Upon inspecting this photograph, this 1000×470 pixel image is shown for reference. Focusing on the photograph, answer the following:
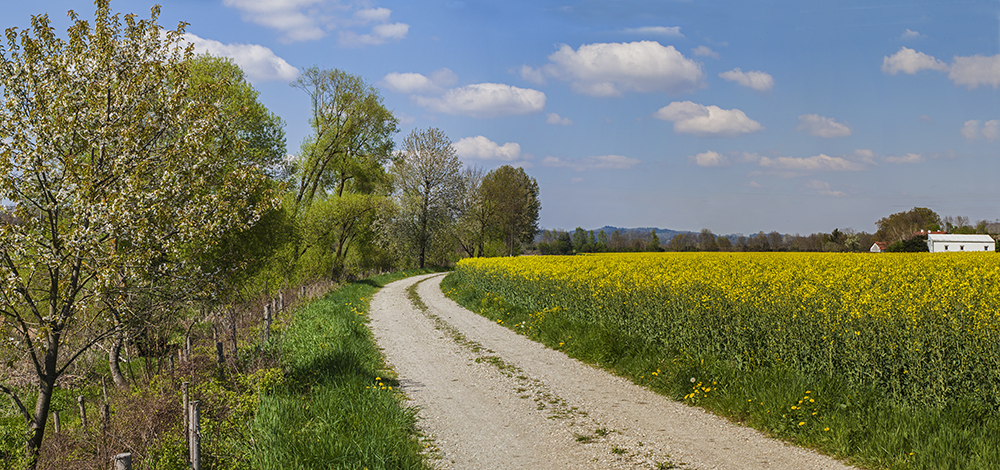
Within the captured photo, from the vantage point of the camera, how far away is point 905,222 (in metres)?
83.8

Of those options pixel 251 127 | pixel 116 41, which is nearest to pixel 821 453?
pixel 116 41

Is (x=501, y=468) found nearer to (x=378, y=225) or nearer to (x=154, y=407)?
(x=154, y=407)

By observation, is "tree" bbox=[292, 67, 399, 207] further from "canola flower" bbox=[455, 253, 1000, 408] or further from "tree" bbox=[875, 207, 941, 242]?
"tree" bbox=[875, 207, 941, 242]

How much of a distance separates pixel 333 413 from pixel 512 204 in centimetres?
5640

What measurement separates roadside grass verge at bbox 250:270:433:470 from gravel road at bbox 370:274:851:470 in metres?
0.49

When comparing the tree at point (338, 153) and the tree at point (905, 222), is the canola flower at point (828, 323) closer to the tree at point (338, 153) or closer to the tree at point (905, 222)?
the tree at point (338, 153)

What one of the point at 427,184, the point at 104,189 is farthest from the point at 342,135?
the point at 104,189

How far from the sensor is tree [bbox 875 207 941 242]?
266ft

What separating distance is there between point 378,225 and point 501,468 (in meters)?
38.1

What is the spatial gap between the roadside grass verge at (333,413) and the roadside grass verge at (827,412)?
4316 millimetres

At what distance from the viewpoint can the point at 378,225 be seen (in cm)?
4262

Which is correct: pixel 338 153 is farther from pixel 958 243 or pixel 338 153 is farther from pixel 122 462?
pixel 958 243

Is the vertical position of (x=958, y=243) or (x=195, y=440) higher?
(x=958, y=243)

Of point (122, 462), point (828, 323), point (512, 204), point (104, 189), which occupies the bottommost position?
point (122, 462)
